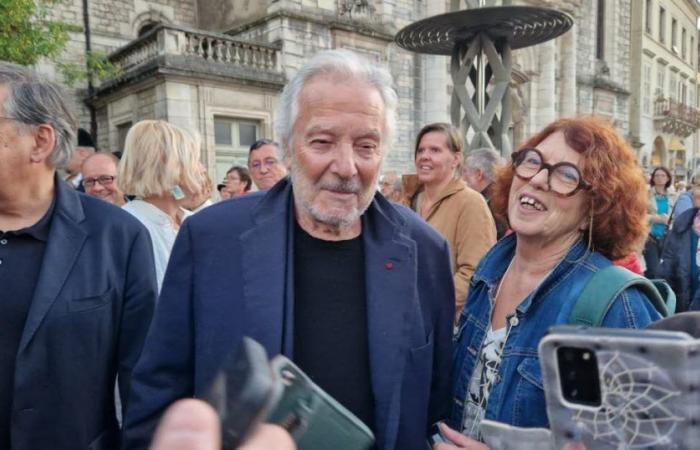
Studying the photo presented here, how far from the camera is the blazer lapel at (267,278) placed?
4.63 ft

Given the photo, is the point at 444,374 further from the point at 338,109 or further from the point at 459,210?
the point at 459,210

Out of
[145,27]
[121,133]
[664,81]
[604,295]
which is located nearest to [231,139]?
[121,133]

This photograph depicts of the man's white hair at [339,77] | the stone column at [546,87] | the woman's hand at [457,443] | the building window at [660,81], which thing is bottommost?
the woman's hand at [457,443]

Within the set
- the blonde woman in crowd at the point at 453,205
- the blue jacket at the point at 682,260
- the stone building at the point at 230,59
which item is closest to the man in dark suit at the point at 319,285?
the blonde woman in crowd at the point at 453,205

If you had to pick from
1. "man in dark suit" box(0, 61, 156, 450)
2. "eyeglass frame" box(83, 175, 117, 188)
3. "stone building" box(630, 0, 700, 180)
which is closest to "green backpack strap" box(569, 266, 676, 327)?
"man in dark suit" box(0, 61, 156, 450)

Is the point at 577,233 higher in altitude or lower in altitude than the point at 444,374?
higher

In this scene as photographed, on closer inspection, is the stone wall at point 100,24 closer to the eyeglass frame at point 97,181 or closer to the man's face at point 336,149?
the eyeglass frame at point 97,181

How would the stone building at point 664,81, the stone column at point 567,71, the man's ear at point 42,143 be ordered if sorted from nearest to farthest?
1. the man's ear at point 42,143
2. the stone column at point 567,71
3. the stone building at point 664,81

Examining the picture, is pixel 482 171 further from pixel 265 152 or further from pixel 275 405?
pixel 275 405

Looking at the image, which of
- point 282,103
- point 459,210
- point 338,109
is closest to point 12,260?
point 282,103

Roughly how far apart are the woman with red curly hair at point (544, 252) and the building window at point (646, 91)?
33865 millimetres

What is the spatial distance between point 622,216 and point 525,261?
13.0 inches

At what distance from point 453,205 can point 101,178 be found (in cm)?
251

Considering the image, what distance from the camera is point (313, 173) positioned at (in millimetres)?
1574
